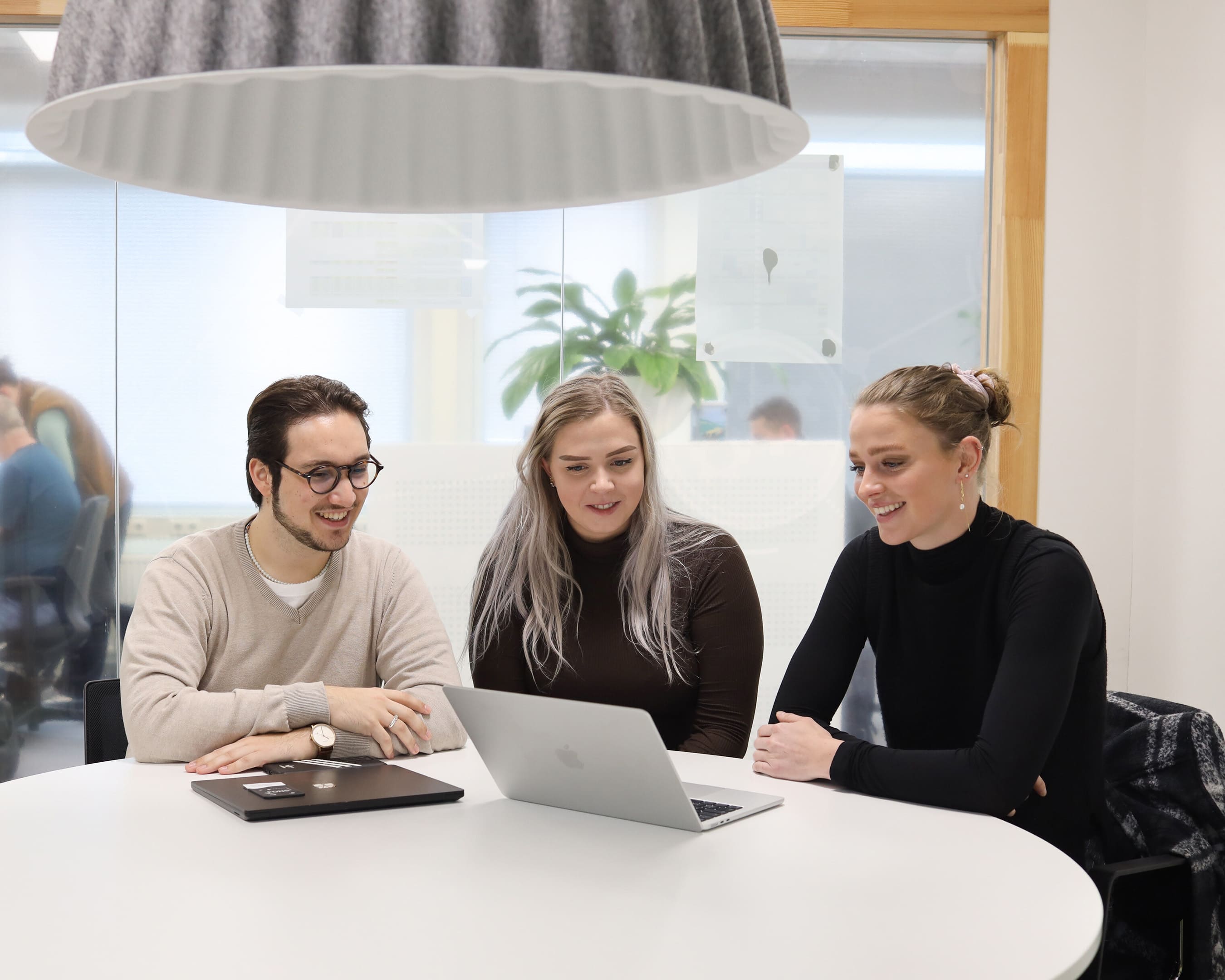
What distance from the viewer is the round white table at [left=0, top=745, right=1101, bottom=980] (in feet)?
3.44

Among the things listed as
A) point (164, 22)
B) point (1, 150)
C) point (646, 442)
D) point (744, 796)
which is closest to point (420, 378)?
point (646, 442)

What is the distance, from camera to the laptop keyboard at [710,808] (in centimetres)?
151

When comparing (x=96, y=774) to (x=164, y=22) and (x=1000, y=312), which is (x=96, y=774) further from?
(x=1000, y=312)

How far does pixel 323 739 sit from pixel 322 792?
30cm

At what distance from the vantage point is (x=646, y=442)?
2441mm

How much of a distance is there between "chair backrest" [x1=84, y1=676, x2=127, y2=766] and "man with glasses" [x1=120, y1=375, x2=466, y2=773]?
8.8 inches

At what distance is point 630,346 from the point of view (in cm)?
348

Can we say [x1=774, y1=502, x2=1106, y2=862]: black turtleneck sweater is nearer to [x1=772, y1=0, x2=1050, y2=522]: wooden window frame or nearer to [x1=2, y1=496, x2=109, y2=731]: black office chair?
[x1=772, y1=0, x2=1050, y2=522]: wooden window frame

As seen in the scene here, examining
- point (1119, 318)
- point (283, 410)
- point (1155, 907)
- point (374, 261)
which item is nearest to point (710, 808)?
point (1155, 907)

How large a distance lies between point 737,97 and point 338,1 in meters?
0.26

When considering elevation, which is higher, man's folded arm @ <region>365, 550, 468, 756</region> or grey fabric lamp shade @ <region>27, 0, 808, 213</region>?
grey fabric lamp shade @ <region>27, 0, 808, 213</region>

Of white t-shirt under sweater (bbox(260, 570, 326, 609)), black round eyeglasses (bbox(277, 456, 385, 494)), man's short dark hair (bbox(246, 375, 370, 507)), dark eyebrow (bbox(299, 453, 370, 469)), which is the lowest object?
white t-shirt under sweater (bbox(260, 570, 326, 609))

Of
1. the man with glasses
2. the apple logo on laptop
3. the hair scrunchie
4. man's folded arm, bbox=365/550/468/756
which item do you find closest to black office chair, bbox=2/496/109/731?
the man with glasses

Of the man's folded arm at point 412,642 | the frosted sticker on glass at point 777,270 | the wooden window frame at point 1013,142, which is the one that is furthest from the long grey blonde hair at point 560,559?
the wooden window frame at point 1013,142
